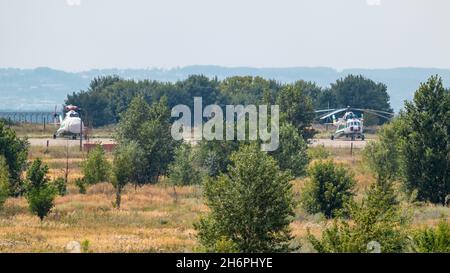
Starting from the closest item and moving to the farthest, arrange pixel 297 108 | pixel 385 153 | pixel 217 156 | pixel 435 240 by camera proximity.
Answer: pixel 435 240 → pixel 385 153 → pixel 217 156 → pixel 297 108

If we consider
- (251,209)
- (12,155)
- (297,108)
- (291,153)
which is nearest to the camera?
(251,209)

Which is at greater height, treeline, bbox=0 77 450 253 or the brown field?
treeline, bbox=0 77 450 253

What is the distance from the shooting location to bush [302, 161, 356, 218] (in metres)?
58.8

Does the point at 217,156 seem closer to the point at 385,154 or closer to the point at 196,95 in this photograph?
the point at 385,154

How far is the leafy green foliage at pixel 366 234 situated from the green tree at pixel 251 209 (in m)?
3.14

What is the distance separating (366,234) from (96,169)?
4287 centimetres

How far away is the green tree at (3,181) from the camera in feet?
191

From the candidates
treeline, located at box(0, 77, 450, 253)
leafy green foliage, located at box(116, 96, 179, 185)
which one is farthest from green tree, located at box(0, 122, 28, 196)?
leafy green foliage, located at box(116, 96, 179, 185)

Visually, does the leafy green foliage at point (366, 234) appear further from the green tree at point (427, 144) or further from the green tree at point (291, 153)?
the green tree at point (291, 153)

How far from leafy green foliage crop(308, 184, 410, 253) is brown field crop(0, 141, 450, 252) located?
359cm

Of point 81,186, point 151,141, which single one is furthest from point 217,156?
point 81,186

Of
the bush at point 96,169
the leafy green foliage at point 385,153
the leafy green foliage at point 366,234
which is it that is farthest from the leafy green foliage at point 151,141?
the leafy green foliage at point 366,234

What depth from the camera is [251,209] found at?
37.0 m

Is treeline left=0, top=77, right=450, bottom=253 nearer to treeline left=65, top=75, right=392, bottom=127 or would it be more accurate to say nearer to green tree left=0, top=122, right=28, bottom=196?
green tree left=0, top=122, right=28, bottom=196
